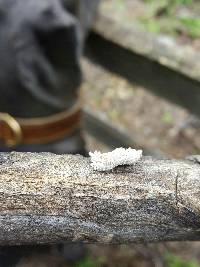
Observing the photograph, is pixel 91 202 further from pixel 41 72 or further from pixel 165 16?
pixel 165 16

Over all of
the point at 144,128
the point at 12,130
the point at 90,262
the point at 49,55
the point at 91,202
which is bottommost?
the point at 91,202

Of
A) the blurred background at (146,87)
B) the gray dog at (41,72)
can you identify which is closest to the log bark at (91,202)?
the gray dog at (41,72)

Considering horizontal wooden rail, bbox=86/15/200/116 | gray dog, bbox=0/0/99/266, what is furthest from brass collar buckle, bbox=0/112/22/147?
horizontal wooden rail, bbox=86/15/200/116

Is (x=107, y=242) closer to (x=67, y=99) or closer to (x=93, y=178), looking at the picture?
(x=93, y=178)

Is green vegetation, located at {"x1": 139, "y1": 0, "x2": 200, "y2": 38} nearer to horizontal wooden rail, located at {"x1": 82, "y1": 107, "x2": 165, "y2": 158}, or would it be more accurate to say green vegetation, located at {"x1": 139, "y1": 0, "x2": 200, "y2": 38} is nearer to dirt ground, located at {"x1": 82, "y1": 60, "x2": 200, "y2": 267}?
dirt ground, located at {"x1": 82, "y1": 60, "x2": 200, "y2": 267}

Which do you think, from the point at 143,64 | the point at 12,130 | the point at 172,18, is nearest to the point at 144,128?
the point at 172,18

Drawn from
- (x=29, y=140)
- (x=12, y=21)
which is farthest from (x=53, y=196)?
(x=29, y=140)
